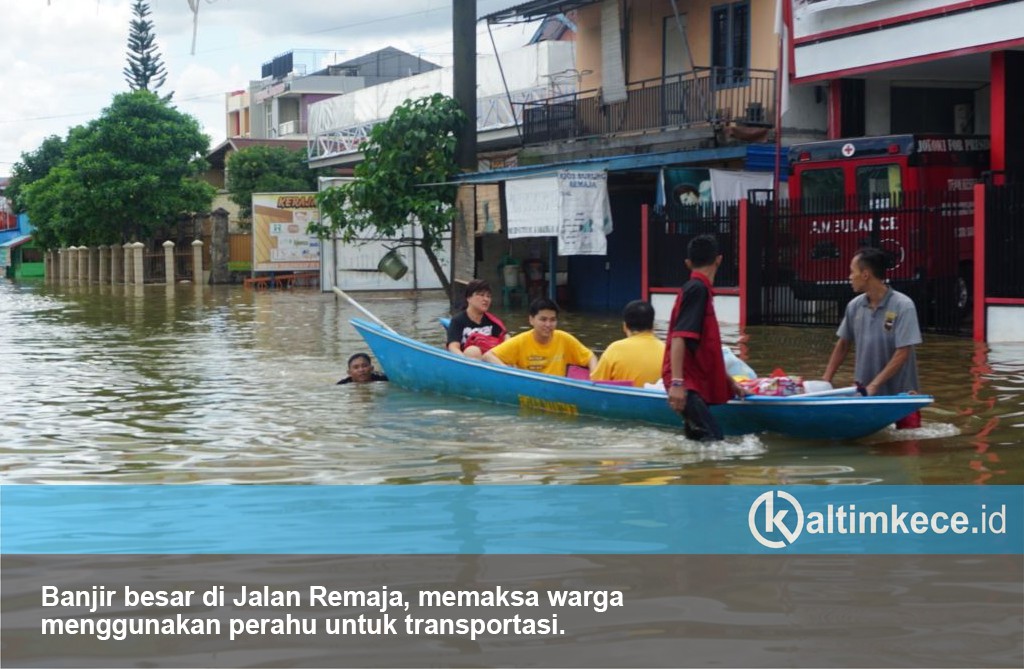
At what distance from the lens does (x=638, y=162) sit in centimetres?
2458

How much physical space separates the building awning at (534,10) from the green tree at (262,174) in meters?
26.1

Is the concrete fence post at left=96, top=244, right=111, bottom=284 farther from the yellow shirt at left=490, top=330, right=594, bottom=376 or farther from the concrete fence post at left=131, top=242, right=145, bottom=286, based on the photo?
the yellow shirt at left=490, top=330, right=594, bottom=376

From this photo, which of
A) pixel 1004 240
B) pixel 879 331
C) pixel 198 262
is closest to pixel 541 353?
pixel 879 331

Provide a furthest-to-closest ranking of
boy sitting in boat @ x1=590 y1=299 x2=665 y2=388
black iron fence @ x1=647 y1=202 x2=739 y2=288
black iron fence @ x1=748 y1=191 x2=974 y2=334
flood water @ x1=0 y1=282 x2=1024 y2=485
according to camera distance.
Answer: black iron fence @ x1=647 y1=202 x2=739 y2=288, black iron fence @ x1=748 y1=191 x2=974 y2=334, boy sitting in boat @ x1=590 y1=299 x2=665 y2=388, flood water @ x1=0 y1=282 x2=1024 y2=485

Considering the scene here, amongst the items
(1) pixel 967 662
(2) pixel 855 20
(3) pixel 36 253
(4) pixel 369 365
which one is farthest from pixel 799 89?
(3) pixel 36 253

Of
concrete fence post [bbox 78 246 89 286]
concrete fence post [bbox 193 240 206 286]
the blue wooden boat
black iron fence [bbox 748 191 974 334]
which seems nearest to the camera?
the blue wooden boat

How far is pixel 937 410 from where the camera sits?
11.8 m

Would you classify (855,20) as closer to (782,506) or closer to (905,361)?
(905,361)

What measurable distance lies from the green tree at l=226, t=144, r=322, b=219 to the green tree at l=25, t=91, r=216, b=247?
6.20 ft

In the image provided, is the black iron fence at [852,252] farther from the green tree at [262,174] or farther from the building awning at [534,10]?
the green tree at [262,174]

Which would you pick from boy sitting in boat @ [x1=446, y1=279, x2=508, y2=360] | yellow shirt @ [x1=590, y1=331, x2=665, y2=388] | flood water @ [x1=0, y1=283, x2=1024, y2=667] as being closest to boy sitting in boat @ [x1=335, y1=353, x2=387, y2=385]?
flood water @ [x1=0, y1=283, x2=1024, y2=667]

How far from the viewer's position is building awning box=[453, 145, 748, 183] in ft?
78.4

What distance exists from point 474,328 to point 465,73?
A: 17.3m

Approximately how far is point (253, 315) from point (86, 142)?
26679 mm
